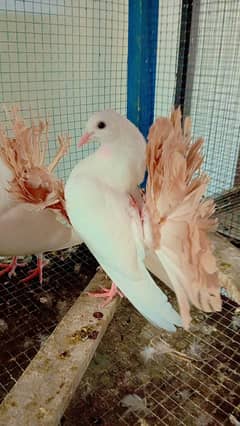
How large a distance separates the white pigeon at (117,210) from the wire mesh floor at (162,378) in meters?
A: 0.17

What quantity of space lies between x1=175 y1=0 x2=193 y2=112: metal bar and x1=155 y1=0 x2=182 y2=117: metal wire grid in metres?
0.02

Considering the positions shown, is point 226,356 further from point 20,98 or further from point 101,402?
point 20,98

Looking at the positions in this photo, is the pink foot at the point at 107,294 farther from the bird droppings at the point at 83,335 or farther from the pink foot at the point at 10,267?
the pink foot at the point at 10,267

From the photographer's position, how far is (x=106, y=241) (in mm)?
903

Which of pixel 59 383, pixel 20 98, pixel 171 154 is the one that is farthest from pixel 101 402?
pixel 20 98

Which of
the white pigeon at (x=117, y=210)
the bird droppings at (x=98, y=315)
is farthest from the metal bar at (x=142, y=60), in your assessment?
the bird droppings at (x=98, y=315)

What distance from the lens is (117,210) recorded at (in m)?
0.94

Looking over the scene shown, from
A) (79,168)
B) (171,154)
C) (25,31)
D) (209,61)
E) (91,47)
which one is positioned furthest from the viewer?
(209,61)

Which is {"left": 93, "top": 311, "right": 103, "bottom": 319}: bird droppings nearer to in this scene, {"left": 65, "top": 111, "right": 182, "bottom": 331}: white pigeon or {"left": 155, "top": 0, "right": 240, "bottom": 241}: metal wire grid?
{"left": 65, "top": 111, "right": 182, "bottom": 331}: white pigeon

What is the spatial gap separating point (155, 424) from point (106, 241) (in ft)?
1.48

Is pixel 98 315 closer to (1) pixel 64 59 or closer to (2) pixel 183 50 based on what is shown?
(1) pixel 64 59

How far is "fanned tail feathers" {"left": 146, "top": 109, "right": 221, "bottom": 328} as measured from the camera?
2.58 feet

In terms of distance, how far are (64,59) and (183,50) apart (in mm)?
593

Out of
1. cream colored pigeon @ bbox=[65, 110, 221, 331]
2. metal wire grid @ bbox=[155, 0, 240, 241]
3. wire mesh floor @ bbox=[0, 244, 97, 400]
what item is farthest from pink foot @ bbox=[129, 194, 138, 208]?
metal wire grid @ bbox=[155, 0, 240, 241]
